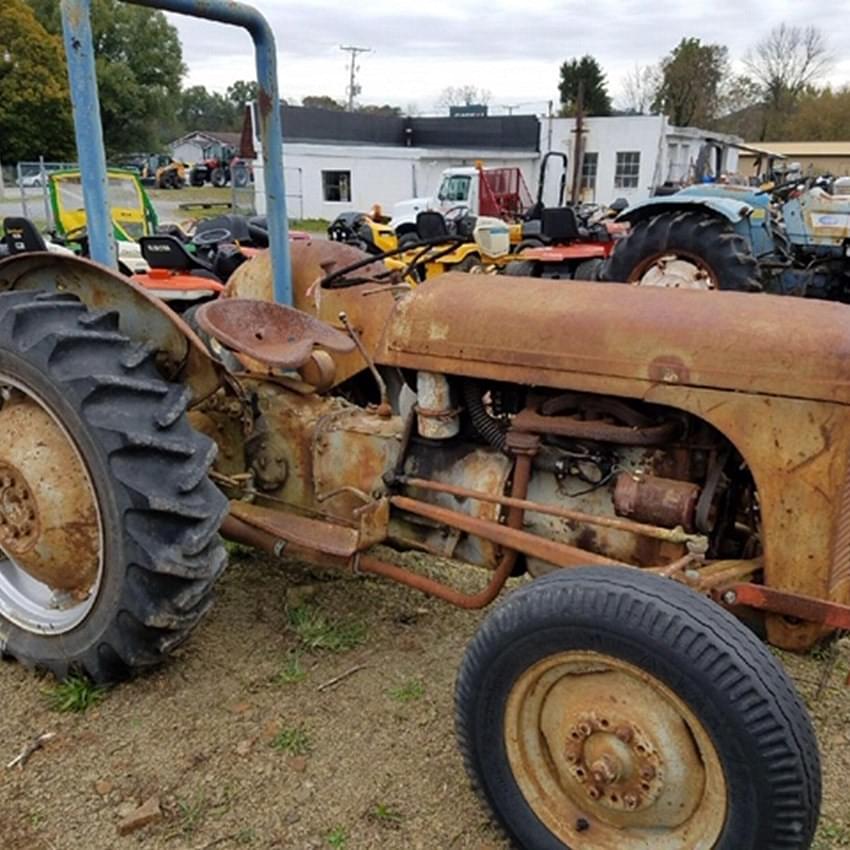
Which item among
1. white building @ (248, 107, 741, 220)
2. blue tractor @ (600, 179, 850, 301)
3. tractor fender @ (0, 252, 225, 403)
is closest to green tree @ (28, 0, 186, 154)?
white building @ (248, 107, 741, 220)

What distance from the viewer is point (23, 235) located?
20.4ft

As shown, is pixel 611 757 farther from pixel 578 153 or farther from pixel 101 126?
pixel 578 153

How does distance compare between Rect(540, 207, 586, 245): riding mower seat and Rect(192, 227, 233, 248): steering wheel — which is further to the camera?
Rect(540, 207, 586, 245): riding mower seat

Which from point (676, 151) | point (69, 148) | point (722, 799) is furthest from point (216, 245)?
point (69, 148)

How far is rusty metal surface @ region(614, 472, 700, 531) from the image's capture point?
6.84 feet

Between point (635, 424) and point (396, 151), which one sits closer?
point (635, 424)

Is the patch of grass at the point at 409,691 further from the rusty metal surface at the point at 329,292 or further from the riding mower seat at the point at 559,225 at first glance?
the riding mower seat at the point at 559,225

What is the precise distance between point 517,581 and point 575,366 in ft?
4.60

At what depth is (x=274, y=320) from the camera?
2814 mm

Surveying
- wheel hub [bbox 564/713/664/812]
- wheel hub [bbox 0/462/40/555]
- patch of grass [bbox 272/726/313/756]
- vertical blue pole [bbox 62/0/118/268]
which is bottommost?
patch of grass [bbox 272/726/313/756]

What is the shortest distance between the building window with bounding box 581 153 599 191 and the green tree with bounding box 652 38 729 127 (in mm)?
18903

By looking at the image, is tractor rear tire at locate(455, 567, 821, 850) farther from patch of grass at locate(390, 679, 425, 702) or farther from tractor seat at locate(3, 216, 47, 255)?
tractor seat at locate(3, 216, 47, 255)

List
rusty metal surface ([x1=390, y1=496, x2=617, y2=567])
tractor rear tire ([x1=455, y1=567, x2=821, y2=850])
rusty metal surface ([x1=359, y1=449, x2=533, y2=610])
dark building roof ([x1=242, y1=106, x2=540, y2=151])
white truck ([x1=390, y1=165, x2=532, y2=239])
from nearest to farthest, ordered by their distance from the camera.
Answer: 1. tractor rear tire ([x1=455, y1=567, x2=821, y2=850])
2. rusty metal surface ([x1=390, y1=496, x2=617, y2=567])
3. rusty metal surface ([x1=359, y1=449, x2=533, y2=610])
4. white truck ([x1=390, y1=165, x2=532, y2=239])
5. dark building roof ([x1=242, y1=106, x2=540, y2=151])

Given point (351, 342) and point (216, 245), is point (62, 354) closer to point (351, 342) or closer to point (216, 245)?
point (351, 342)
